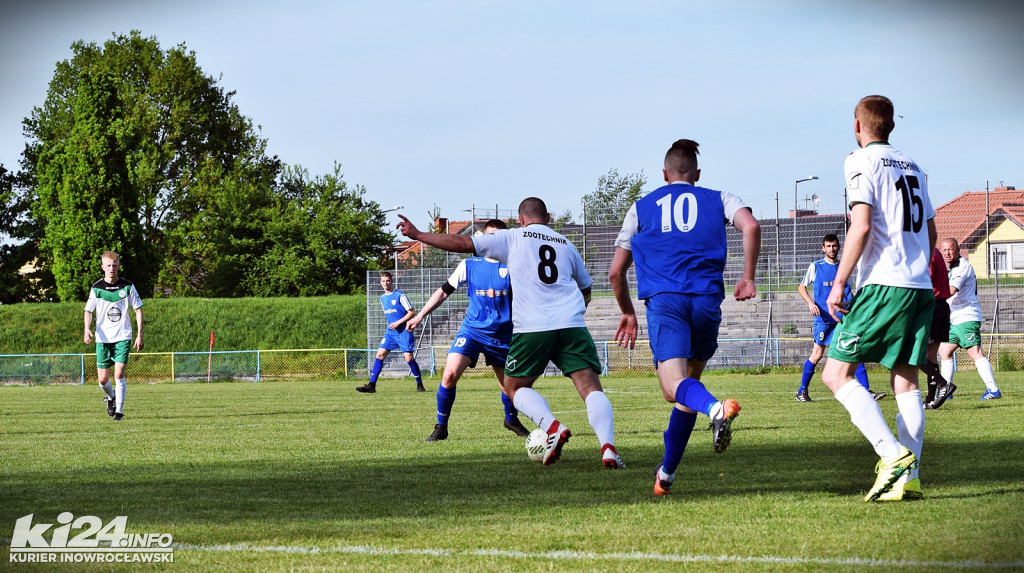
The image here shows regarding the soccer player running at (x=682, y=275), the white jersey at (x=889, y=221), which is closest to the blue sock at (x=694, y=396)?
the soccer player running at (x=682, y=275)

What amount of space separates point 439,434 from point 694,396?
14.7ft

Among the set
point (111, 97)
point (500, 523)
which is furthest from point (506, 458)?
point (111, 97)

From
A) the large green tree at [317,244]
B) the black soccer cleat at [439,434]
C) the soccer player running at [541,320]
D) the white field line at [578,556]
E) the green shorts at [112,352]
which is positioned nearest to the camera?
the white field line at [578,556]

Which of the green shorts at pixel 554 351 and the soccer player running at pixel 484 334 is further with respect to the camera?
the soccer player running at pixel 484 334

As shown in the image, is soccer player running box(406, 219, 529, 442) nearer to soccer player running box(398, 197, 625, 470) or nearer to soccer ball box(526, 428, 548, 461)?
soccer player running box(398, 197, 625, 470)

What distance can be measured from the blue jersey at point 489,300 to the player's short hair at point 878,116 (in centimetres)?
460

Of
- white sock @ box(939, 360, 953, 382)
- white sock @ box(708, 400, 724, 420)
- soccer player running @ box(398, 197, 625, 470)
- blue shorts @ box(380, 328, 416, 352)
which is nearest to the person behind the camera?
white sock @ box(708, 400, 724, 420)

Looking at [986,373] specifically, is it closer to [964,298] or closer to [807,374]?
[964,298]

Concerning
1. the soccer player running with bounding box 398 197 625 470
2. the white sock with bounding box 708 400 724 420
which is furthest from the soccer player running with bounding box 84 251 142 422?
the white sock with bounding box 708 400 724 420

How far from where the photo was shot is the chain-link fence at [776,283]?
96.9ft

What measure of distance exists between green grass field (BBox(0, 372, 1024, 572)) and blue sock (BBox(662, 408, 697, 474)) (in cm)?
20

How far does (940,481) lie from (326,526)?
3.45m

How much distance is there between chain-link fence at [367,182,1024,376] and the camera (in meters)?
29.5

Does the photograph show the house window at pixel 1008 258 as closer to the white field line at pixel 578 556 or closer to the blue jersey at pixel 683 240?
the blue jersey at pixel 683 240
